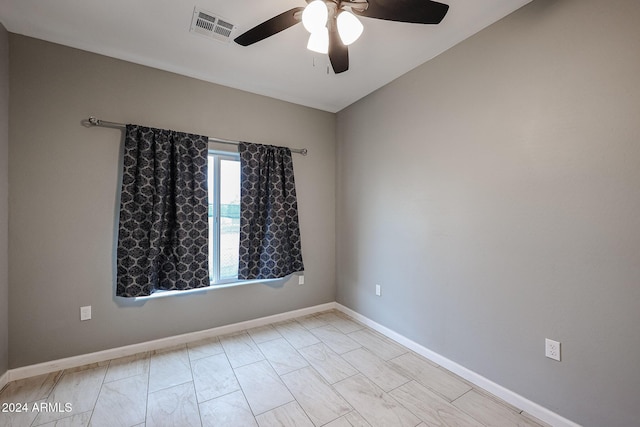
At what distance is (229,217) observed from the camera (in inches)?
110

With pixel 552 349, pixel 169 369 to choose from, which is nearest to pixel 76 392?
pixel 169 369

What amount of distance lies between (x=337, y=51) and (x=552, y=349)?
7.23ft

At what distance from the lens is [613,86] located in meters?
1.34

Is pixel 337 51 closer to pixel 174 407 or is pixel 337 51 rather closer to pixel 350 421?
pixel 350 421

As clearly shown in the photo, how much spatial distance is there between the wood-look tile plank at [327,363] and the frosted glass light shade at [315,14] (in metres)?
2.29

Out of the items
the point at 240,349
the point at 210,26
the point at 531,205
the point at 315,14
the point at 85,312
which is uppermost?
the point at 210,26

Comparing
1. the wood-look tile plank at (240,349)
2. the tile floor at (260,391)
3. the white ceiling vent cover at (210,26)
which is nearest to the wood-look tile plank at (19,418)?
the tile floor at (260,391)

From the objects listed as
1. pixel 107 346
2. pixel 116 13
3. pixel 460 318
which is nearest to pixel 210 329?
pixel 107 346

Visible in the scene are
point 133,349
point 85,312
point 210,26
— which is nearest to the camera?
point 210,26

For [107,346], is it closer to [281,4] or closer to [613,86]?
[281,4]

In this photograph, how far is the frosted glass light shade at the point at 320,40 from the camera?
4.90 ft

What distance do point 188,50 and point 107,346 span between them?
2554 mm

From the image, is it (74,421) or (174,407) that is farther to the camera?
(174,407)

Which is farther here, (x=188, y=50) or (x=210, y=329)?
(x=210, y=329)
